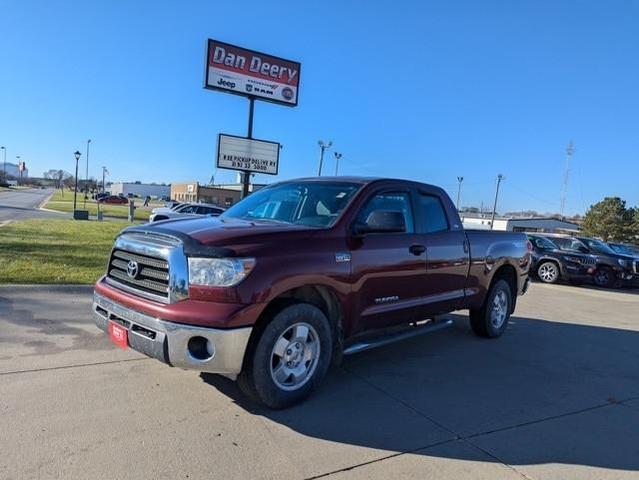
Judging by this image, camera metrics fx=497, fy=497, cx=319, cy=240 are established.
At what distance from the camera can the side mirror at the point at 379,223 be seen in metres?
4.44

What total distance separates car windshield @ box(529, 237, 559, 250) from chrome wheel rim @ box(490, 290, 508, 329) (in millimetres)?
11130

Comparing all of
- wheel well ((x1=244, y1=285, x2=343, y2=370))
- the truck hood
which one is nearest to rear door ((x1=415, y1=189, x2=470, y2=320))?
wheel well ((x1=244, y1=285, x2=343, y2=370))

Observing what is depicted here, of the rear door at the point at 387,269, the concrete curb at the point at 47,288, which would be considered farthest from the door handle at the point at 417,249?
the concrete curb at the point at 47,288

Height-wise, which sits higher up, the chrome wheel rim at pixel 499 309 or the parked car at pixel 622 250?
the parked car at pixel 622 250

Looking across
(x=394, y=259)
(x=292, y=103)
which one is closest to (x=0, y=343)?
(x=394, y=259)

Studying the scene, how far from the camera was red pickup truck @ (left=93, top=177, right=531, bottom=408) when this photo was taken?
357 cm

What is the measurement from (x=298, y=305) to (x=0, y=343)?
3300 mm

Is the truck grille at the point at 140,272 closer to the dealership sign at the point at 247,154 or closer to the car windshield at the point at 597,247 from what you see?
the dealership sign at the point at 247,154

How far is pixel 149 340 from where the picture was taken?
364 centimetres

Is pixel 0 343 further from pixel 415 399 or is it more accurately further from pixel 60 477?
pixel 415 399

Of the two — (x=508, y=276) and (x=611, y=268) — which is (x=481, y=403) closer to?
(x=508, y=276)

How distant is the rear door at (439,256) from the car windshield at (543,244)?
41.0ft

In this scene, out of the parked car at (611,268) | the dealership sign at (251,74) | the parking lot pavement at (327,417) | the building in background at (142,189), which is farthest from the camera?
the building in background at (142,189)

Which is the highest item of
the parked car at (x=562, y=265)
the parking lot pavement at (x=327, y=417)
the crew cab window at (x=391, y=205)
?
the crew cab window at (x=391, y=205)
